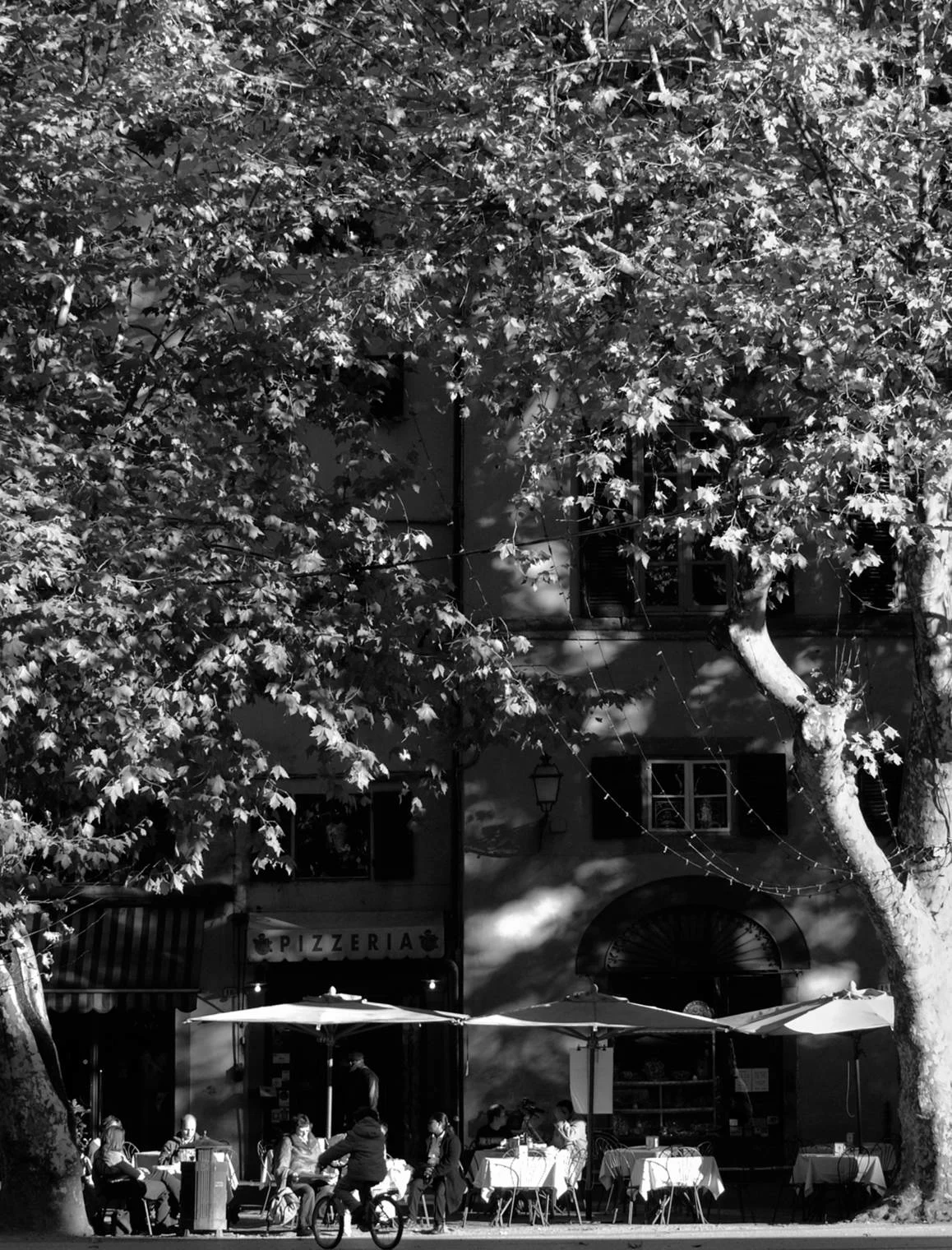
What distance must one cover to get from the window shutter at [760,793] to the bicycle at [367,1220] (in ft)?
28.4

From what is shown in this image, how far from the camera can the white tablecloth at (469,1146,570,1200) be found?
19.1 m

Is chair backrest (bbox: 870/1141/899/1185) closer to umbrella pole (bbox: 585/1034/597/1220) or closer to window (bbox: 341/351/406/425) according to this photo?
umbrella pole (bbox: 585/1034/597/1220)

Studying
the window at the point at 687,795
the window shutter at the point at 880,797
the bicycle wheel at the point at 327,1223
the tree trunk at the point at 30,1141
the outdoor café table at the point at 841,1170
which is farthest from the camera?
the window at the point at 687,795

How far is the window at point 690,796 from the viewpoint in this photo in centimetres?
2308

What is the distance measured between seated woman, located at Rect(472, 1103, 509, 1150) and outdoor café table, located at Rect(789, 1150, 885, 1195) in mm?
3371

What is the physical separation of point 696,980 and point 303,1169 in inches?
235

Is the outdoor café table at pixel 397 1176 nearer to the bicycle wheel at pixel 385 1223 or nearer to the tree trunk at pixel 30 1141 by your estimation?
the tree trunk at pixel 30 1141

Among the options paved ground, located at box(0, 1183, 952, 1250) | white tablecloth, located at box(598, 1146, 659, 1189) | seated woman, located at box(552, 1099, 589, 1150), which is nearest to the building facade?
seated woman, located at box(552, 1099, 589, 1150)

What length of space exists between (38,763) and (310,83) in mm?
6689

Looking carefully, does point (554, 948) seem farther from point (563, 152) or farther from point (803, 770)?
point (563, 152)

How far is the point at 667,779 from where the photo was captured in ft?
76.5

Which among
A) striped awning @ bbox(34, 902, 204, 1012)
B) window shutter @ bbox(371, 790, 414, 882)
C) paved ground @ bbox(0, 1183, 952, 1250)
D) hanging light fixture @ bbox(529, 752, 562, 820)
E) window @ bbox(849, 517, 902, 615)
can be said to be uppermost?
window @ bbox(849, 517, 902, 615)

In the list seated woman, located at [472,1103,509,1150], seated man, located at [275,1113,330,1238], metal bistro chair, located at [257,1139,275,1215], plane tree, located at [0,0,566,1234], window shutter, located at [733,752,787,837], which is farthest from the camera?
window shutter, located at [733,752,787,837]

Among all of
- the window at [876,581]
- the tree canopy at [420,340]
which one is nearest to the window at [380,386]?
the tree canopy at [420,340]
